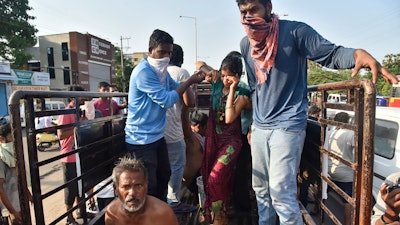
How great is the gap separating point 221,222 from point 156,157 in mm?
756

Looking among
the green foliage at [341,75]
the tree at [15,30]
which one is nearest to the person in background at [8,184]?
the tree at [15,30]

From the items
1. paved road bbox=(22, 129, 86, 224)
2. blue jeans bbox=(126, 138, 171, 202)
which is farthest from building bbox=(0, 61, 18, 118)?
blue jeans bbox=(126, 138, 171, 202)

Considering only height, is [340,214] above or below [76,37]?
below

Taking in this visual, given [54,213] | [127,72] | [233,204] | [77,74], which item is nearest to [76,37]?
[77,74]

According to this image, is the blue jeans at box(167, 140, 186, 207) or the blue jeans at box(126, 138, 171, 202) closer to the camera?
the blue jeans at box(126, 138, 171, 202)

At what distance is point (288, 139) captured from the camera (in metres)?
1.77

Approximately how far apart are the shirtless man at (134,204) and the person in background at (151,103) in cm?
33

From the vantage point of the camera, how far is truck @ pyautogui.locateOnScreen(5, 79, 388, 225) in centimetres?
130

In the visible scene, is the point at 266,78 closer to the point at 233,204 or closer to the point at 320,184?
the point at 320,184

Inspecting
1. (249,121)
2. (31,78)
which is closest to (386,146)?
(249,121)

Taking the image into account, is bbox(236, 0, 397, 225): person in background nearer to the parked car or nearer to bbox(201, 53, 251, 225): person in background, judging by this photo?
bbox(201, 53, 251, 225): person in background

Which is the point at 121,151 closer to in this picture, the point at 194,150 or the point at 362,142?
the point at 194,150

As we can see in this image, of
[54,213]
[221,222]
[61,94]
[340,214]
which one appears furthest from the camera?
[54,213]

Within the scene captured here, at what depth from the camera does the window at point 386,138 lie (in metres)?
3.50
